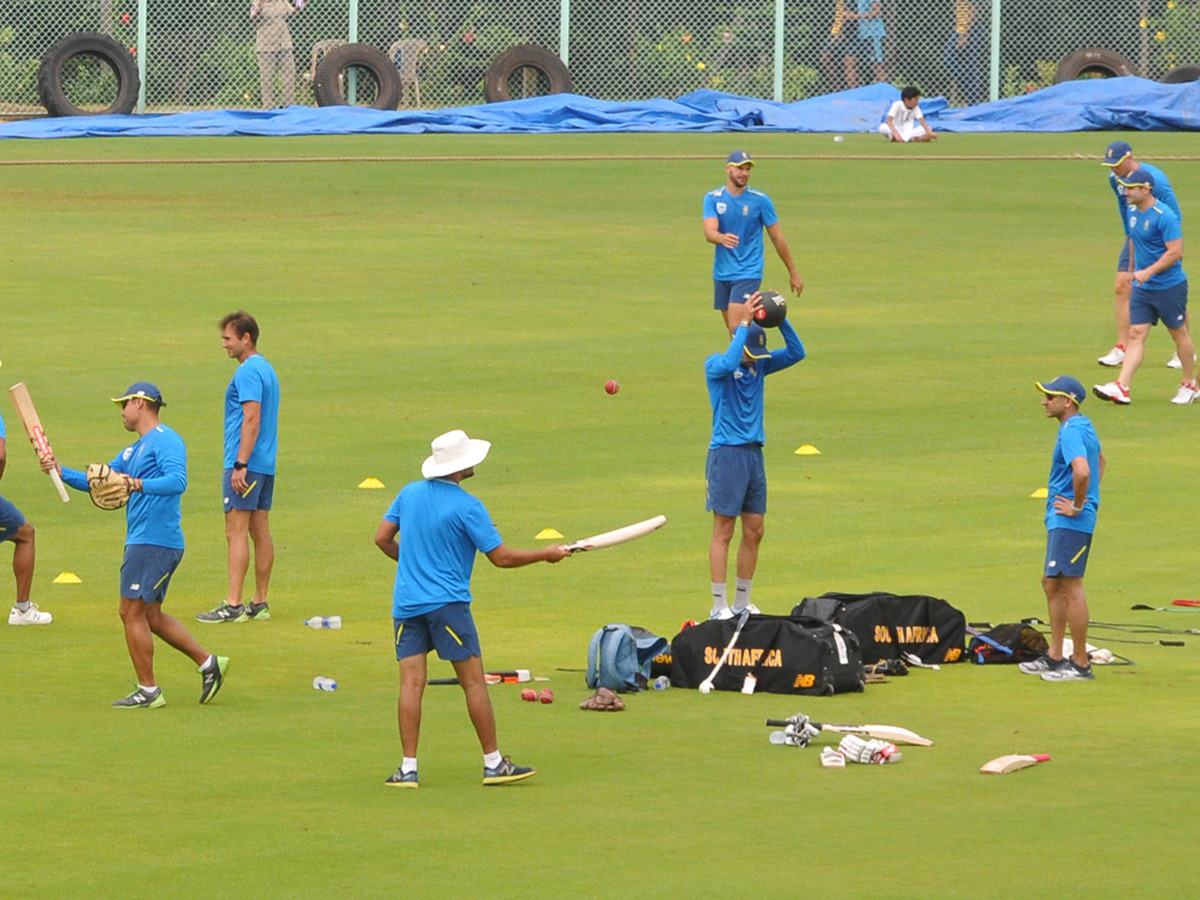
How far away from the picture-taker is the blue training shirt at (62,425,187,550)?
1290 centimetres

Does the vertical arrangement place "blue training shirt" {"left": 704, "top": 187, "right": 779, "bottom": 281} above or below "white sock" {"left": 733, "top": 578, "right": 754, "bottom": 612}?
above

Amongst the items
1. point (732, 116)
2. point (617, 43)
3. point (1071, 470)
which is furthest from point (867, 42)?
point (1071, 470)

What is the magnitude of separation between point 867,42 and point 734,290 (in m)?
24.4

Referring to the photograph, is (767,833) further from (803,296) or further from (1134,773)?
(803,296)

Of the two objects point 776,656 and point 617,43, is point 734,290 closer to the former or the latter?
point 776,656

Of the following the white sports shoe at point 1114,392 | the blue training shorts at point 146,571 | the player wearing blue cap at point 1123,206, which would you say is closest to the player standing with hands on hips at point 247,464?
the blue training shorts at point 146,571

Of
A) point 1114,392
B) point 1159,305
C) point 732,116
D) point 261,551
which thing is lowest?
point 1114,392

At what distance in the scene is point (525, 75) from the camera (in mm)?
46000

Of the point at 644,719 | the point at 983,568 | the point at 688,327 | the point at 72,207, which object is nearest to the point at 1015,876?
the point at 644,719

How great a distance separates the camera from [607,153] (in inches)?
1586

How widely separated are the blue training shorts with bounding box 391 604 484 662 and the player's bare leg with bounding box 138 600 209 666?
2.23 m

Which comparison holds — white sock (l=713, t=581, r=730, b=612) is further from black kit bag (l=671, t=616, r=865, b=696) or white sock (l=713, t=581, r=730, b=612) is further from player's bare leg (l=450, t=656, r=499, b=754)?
player's bare leg (l=450, t=656, r=499, b=754)

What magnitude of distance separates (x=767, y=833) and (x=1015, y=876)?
126 centimetres

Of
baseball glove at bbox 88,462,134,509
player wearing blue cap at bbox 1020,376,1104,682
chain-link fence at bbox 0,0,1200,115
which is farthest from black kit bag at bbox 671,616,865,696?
chain-link fence at bbox 0,0,1200,115
